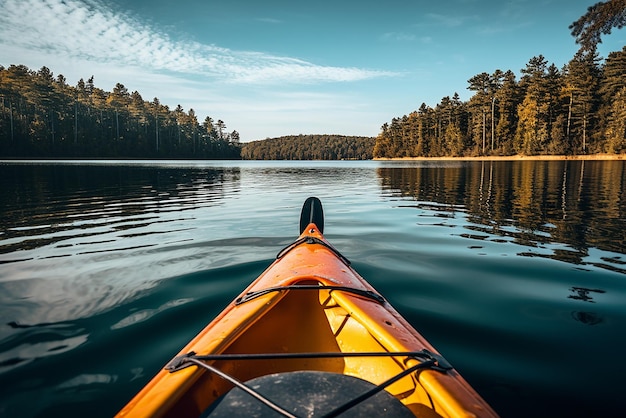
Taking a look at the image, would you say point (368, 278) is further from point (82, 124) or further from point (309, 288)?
point (82, 124)

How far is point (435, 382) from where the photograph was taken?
5.41 feet

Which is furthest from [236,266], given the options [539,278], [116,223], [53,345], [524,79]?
[524,79]

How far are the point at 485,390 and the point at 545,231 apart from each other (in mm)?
6230

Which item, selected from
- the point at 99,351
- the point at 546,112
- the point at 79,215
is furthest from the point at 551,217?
the point at 546,112

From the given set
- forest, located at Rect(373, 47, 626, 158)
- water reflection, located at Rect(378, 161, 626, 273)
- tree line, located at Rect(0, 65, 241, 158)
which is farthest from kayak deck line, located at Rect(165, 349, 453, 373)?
tree line, located at Rect(0, 65, 241, 158)

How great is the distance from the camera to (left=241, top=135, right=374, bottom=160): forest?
6457 inches

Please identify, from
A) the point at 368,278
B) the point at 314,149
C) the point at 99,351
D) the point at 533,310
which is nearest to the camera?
the point at 99,351

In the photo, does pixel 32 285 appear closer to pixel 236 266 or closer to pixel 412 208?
pixel 236 266

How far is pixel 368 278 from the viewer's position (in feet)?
16.2

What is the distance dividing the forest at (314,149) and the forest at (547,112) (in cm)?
8997

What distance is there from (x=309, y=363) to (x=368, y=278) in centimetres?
264

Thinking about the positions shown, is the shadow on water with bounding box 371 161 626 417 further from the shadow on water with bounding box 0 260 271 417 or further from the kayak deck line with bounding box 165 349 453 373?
the shadow on water with bounding box 0 260 271 417

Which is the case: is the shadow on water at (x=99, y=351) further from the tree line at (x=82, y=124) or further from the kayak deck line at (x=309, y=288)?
the tree line at (x=82, y=124)

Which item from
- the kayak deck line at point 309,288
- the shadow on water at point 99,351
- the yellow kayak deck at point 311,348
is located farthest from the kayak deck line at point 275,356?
the shadow on water at point 99,351
